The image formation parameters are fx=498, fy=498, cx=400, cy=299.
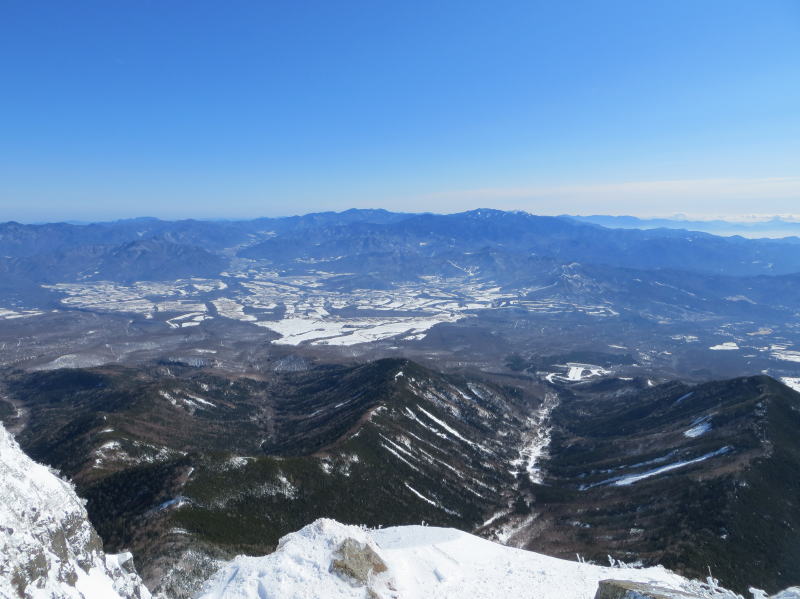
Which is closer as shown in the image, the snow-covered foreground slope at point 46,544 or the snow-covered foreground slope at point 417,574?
the snow-covered foreground slope at point 46,544

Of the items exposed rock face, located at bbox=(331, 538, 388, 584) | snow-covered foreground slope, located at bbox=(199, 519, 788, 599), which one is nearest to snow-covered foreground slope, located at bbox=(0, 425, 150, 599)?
snow-covered foreground slope, located at bbox=(199, 519, 788, 599)

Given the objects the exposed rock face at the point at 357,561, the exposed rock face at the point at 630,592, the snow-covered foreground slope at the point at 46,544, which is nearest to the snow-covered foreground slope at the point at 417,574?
the exposed rock face at the point at 357,561

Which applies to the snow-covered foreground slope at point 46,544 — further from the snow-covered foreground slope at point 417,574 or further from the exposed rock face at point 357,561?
the exposed rock face at point 357,561

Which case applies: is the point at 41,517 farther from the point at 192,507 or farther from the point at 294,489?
the point at 294,489

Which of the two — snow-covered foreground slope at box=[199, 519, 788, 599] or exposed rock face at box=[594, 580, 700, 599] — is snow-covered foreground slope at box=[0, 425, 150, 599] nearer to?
snow-covered foreground slope at box=[199, 519, 788, 599]

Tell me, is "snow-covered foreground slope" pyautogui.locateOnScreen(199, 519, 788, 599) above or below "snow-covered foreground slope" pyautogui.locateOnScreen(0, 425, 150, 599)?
below

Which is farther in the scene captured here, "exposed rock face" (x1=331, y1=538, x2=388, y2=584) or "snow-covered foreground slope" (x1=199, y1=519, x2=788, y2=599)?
"exposed rock face" (x1=331, y1=538, x2=388, y2=584)
